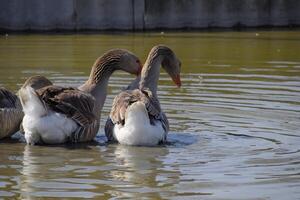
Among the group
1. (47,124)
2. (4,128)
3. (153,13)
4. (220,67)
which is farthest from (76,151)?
(153,13)

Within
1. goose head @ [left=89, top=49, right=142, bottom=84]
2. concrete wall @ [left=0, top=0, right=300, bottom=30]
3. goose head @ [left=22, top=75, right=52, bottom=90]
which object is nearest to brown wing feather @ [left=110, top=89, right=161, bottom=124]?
goose head @ [left=89, top=49, right=142, bottom=84]

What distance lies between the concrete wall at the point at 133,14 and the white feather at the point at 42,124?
1423 cm

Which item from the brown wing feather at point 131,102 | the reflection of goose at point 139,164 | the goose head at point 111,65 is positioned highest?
the goose head at point 111,65

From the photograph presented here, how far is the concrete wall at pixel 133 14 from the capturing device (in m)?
23.8

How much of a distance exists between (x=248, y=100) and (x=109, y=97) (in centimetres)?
184

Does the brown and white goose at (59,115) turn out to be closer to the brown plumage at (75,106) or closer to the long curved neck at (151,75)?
the brown plumage at (75,106)

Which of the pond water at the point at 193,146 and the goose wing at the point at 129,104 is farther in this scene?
the goose wing at the point at 129,104

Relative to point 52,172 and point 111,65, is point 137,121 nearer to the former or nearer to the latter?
point 52,172

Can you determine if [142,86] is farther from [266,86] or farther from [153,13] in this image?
[153,13]

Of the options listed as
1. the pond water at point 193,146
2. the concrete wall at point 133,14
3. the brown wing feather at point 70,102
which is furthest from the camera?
the concrete wall at point 133,14

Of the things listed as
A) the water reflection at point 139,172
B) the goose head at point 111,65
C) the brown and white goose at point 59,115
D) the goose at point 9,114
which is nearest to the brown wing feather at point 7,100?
the goose at point 9,114

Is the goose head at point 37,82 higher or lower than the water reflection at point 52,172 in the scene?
higher

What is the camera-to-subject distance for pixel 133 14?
959 inches

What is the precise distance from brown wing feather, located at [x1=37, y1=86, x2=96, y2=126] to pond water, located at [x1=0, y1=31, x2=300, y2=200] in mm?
312
